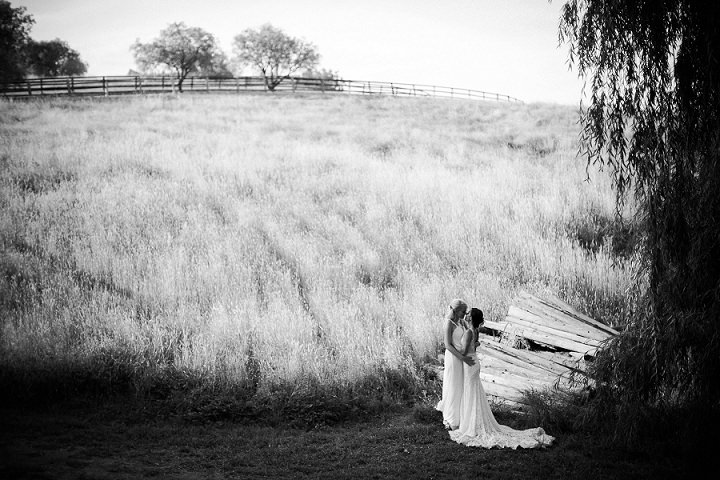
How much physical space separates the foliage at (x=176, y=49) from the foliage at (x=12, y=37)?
12.5 metres

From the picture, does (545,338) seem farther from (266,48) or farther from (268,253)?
(266,48)

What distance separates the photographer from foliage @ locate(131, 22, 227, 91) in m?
46.7

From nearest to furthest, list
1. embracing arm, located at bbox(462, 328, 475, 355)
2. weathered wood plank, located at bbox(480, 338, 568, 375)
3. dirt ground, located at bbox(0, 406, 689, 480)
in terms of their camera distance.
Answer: dirt ground, located at bbox(0, 406, 689, 480), embracing arm, located at bbox(462, 328, 475, 355), weathered wood plank, located at bbox(480, 338, 568, 375)

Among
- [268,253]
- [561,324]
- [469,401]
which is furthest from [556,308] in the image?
[268,253]

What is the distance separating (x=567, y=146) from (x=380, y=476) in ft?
68.0

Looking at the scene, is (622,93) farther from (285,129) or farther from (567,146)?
(285,129)

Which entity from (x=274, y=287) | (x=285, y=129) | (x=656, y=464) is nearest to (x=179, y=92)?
(x=285, y=129)

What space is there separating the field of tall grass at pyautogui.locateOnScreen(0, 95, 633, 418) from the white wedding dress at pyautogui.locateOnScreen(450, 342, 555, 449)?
1535mm

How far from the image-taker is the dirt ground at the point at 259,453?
557 cm

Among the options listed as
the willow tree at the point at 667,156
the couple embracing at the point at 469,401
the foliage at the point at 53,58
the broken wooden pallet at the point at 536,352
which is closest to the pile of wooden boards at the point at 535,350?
the broken wooden pallet at the point at 536,352

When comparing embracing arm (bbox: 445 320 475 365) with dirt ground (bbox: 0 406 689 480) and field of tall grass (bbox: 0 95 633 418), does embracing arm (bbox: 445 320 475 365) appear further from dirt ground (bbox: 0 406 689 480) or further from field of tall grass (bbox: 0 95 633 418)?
field of tall grass (bbox: 0 95 633 418)

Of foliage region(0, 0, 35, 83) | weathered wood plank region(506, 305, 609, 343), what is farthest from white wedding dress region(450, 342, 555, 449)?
foliage region(0, 0, 35, 83)

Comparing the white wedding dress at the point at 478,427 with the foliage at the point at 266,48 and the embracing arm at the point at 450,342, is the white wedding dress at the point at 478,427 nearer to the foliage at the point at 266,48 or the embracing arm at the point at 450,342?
the embracing arm at the point at 450,342

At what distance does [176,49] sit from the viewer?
47.0 m
